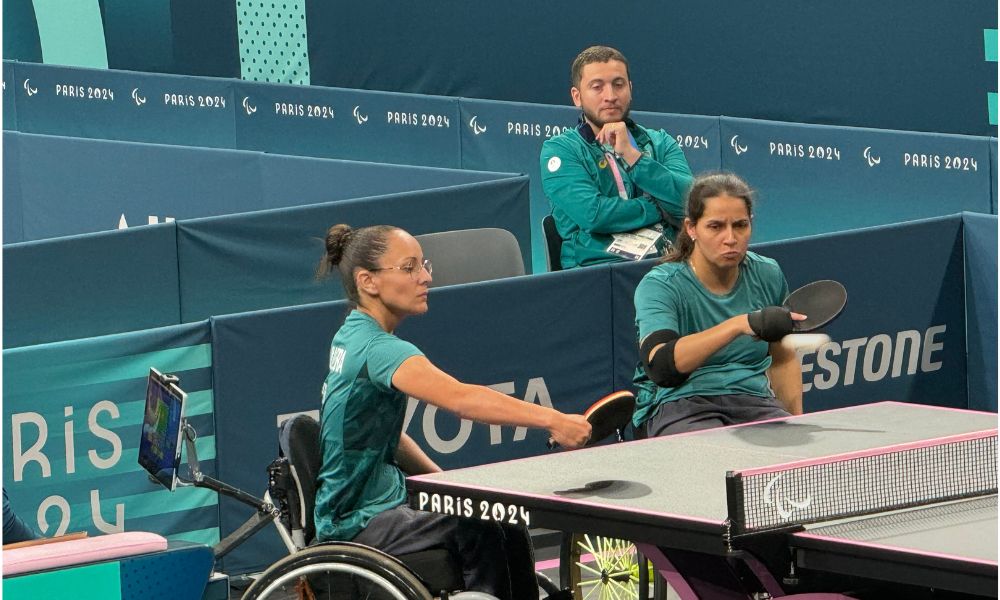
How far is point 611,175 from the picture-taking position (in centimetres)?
689

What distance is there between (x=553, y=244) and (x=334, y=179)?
129 inches

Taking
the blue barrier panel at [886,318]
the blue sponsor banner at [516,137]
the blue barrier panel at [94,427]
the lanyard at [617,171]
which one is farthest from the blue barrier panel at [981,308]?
the blue sponsor banner at [516,137]

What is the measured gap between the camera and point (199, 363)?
603 centimetres

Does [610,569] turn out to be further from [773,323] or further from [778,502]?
[778,502]

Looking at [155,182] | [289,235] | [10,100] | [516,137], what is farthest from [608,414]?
[10,100]

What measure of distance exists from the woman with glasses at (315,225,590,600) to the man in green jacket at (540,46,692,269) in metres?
2.43

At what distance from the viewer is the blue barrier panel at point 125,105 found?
14758mm

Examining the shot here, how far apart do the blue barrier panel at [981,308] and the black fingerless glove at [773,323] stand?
281 centimetres

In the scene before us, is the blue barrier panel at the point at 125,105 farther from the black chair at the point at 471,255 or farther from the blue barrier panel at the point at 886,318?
the blue barrier panel at the point at 886,318

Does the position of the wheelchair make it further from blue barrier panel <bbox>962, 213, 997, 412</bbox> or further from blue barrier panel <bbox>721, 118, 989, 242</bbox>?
blue barrier panel <bbox>721, 118, 989, 242</bbox>

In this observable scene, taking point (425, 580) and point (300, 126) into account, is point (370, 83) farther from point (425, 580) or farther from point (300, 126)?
point (425, 580)

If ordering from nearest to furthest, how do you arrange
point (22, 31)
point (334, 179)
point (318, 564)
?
point (318, 564)
point (334, 179)
point (22, 31)

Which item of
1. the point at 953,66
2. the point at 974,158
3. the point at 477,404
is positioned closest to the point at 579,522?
the point at 477,404

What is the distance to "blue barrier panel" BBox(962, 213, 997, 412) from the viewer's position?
7.16 metres
